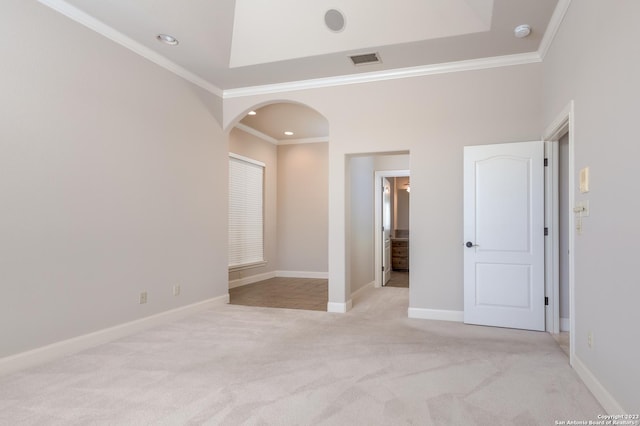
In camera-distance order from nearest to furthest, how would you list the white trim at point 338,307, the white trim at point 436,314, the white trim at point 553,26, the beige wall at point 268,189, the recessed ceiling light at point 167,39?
the white trim at point 553,26, the recessed ceiling light at point 167,39, the white trim at point 436,314, the white trim at point 338,307, the beige wall at point 268,189

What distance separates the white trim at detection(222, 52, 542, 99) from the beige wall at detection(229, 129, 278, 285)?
2097 millimetres

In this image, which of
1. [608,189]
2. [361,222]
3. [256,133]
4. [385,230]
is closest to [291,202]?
[256,133]

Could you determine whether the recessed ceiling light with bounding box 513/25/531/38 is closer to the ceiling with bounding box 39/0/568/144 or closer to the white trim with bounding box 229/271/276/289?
the ceiling with bounding box 39/0/568/144

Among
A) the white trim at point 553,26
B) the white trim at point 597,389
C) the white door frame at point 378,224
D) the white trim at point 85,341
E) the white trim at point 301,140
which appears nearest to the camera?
the white trim at point 597,389

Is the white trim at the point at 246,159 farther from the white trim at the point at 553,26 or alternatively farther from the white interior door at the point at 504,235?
the white trim at the point at 553,26

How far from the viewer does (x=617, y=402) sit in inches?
86.1

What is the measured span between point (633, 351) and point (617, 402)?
41 centimetres

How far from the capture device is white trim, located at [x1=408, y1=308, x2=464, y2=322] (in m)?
4.52

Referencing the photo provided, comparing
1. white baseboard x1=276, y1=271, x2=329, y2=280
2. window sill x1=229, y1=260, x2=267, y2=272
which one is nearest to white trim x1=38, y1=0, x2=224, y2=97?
window sill x1=229, y1=260, x2=267, y2=272

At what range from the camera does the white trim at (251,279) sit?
7.15 meters

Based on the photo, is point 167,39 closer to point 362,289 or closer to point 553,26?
point 553,26

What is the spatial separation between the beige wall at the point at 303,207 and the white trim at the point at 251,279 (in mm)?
404

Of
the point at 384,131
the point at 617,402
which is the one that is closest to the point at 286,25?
the point at 384,131

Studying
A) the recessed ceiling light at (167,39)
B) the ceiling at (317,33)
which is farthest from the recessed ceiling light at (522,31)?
the recessed ceiling light at (167,39)
